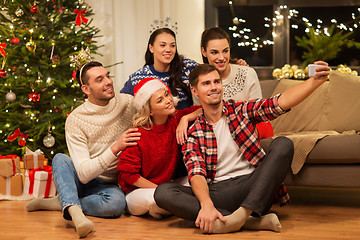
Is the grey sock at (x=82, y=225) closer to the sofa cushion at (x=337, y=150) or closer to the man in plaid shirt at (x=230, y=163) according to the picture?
the man in plaid shirt at (x=230, y=163)

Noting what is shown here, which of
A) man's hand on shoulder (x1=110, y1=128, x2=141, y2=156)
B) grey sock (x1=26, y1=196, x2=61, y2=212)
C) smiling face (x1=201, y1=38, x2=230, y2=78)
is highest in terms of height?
smiling face (x1=201, y1=38, x2=230, y2=78)

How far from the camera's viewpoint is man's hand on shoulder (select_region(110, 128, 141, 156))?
8.02 feet

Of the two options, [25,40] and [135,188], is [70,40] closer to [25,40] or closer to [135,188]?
[25,40]

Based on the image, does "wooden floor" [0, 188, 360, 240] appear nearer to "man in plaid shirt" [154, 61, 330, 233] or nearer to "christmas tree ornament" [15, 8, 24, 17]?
"man in plaid shirt" [154, 61, 330, 233]

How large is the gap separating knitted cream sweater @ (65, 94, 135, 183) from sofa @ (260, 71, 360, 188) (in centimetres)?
88

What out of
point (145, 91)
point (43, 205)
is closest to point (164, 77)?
point (145, 91)

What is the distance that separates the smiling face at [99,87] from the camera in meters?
2.60

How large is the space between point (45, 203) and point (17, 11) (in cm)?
163

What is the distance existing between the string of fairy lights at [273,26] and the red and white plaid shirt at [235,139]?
237 cm

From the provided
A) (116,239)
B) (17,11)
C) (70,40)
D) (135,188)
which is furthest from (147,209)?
(17,11)

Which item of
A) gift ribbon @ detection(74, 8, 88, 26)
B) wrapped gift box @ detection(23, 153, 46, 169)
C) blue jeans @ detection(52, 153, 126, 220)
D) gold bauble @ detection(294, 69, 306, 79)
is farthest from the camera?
gold bauble @ detection(294, 69, 306, 79)

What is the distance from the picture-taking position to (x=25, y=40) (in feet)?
11.8

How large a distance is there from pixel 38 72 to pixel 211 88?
178 cm

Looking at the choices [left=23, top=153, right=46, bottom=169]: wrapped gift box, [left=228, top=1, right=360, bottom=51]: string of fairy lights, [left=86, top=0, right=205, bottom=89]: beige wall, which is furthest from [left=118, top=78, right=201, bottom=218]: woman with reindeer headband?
[left=228, top=1, right=360, bottom=51]: string of fairy lights
